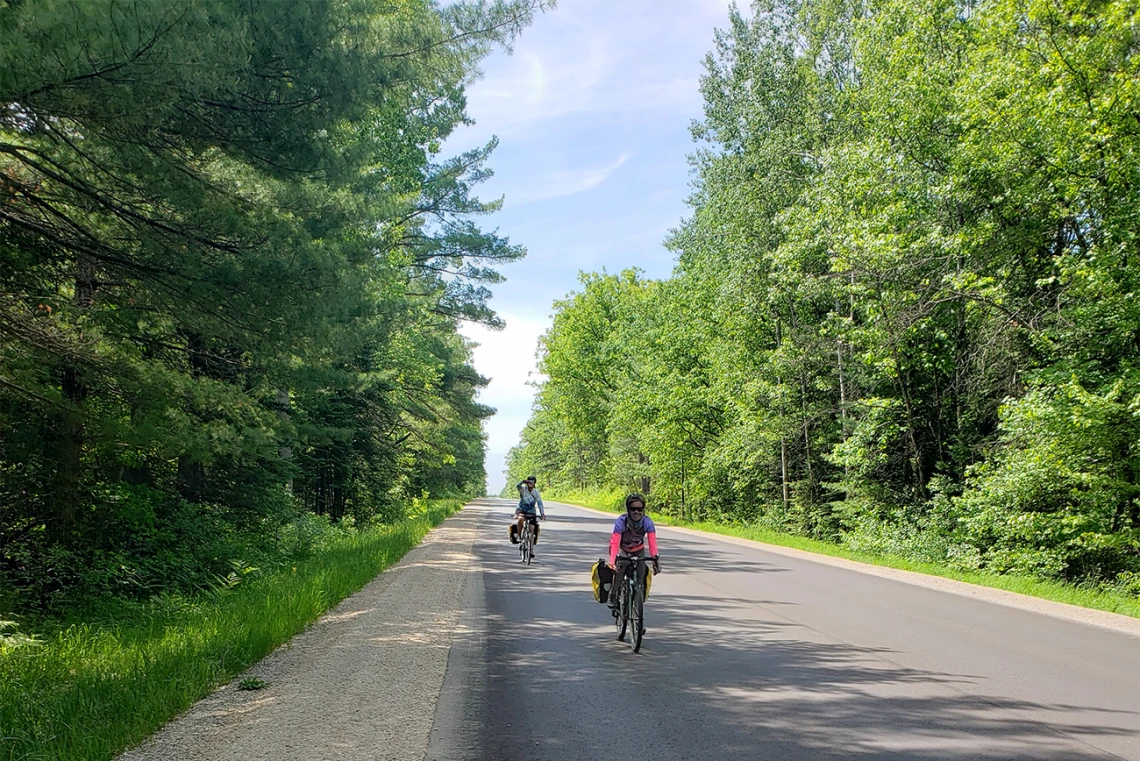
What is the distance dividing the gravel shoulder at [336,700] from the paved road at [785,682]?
27cm

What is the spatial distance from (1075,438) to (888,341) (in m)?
6.27

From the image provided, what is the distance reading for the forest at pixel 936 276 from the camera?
1578 cm

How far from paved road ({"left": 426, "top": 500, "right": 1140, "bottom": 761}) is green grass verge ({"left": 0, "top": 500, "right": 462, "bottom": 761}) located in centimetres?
197

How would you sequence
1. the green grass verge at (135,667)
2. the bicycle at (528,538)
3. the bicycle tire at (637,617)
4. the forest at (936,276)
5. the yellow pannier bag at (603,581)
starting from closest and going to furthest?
the green grass verge at (135,667) → the bicycle tire at (637,617) → the yellow pannier bag at (603,581) → the forest at (936,276) → the bicycle at (528,538)

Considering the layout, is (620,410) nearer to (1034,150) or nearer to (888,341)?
(888,341)

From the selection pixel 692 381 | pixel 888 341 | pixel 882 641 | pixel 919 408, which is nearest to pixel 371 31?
pixel 882 641

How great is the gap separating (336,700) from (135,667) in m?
1.85

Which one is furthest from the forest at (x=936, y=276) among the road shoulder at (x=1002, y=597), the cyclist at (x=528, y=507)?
the cyclist at (x=528, y=507)

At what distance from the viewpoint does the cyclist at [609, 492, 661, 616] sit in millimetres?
8719

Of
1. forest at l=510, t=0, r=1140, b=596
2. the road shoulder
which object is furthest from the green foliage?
forest at l=510, t=0, r=1140, b=596

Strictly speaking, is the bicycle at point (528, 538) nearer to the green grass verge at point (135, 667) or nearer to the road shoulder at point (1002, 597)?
the green grass verge at point (135, 667)

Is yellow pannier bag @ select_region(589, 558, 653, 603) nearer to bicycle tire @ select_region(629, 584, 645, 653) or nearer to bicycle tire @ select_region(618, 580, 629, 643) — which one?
bicycle tire @ select_region(618, 580, 629, 643)

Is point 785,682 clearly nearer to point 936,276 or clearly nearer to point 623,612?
point 623,612

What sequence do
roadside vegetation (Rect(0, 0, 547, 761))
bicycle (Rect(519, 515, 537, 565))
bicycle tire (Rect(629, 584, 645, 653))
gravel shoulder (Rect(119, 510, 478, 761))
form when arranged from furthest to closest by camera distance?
bicycle (Rect(519, 515, 537, 565)), bicycle tire (Rect(629, 584, 645, 653)), roadside vegetation (Rect(0, 0, 547, 761)), gravel shoulder (Rect(119, 510, 478, 761))
